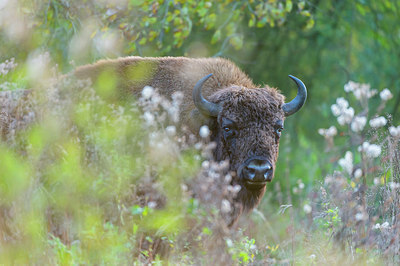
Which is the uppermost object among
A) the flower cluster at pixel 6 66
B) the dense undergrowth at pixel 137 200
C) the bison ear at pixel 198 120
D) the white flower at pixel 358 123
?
the flower cluster at pixel 6 66

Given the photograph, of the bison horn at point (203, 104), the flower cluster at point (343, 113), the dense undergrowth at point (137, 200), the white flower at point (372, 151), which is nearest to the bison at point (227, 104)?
the bison horn at point (203, 104)

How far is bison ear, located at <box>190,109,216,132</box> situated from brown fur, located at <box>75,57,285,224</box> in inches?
1.4

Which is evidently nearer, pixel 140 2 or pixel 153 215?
pixel 153 215

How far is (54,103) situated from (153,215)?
127cm

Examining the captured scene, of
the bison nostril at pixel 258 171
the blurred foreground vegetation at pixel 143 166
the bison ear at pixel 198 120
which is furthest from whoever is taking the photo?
the bison ear at pixel 198 120

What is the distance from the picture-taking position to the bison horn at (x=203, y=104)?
5.77 meters

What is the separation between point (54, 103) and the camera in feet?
14.4

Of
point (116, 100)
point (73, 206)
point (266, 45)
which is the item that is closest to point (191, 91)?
point (116, 100)

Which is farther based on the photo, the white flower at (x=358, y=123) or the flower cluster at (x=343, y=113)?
the flower cluster at (x=343, y=113)

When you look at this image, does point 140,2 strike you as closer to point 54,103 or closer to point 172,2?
point 172,2

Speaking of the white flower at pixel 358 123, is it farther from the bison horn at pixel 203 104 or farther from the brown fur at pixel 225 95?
the bison horn at pixel 203 104

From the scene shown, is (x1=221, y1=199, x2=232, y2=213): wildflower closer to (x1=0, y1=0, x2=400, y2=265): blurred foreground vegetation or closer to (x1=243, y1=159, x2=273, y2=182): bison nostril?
(x1=0, y1=0, x2=400, y2=265): blurred foreground vegetation

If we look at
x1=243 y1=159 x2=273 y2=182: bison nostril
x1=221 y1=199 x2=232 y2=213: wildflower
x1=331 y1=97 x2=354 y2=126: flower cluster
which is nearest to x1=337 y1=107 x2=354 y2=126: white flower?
x1=331 y1=97 x2=354 y2=126: flower cluster

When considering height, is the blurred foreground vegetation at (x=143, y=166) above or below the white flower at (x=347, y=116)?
below
